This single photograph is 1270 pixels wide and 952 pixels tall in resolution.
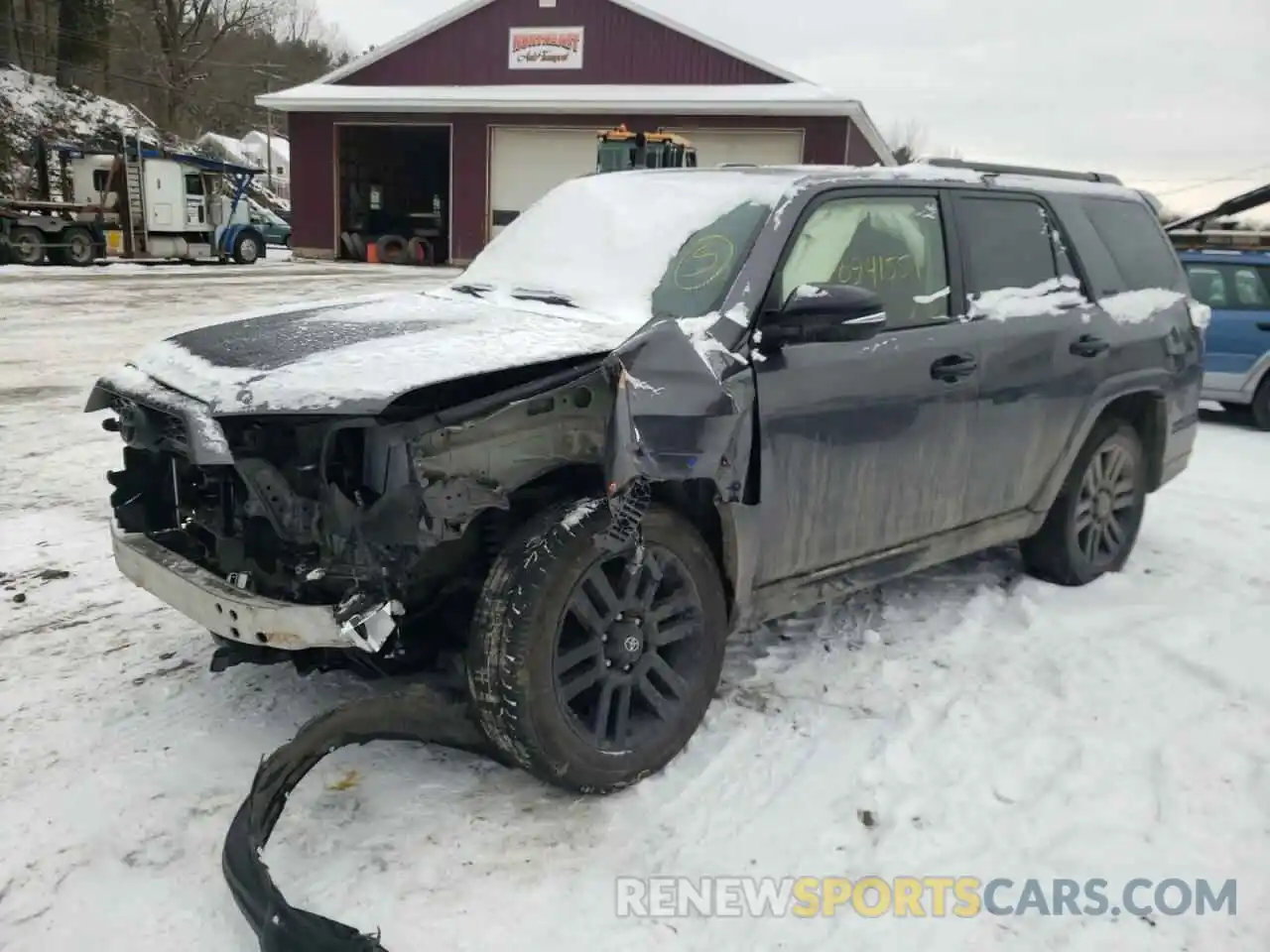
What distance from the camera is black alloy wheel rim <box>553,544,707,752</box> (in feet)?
9.55

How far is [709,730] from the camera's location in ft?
11.2

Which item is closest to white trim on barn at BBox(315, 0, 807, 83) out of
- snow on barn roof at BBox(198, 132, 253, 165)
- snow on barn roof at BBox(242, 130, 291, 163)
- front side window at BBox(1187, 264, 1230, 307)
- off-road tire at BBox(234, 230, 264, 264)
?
off-road tire at BBox(234, 230, 264, 264)

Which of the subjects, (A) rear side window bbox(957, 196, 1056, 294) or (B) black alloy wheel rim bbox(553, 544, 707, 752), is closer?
(B) black alloy wheel rim bbox(553, 544, 707, 752)

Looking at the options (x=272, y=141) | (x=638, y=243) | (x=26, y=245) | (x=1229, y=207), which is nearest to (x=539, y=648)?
(x=638, y=243)

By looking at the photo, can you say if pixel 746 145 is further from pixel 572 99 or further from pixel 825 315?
pixel 825 315

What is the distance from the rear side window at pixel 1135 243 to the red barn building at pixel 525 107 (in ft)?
60.9

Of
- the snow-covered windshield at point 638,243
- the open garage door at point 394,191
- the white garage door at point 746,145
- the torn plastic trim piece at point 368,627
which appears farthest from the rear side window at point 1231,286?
the open garage door at point 394,191

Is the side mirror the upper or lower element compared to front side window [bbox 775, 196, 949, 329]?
lower

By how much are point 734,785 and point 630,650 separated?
549 mm

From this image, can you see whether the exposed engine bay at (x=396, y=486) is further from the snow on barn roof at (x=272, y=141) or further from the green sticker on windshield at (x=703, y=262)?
the snow on barn roof at (x=272, y=141)

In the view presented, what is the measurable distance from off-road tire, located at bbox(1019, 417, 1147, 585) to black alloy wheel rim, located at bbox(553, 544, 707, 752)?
2.35 meters

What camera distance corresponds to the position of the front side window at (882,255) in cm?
349

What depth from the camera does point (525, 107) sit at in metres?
24.7

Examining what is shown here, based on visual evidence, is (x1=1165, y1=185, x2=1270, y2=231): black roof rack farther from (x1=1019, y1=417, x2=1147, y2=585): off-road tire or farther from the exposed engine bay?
the exposed engine bay
